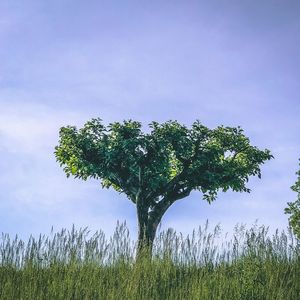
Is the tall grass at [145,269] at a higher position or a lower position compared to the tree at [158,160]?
lower

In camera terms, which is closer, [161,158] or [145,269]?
[145,269]

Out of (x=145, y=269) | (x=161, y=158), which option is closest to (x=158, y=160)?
(x=161, y=158)

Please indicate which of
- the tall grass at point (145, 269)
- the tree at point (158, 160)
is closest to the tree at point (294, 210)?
the tree at point (158, 160)

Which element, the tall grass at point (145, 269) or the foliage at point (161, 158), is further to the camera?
the foliage at point (161, 158)

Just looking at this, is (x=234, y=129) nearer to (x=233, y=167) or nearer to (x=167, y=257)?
(x=233, y=167)

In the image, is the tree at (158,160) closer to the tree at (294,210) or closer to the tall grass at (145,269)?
the tree at (294,210)

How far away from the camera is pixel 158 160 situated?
24594 millimetres

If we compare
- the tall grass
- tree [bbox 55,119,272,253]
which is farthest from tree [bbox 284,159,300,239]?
the tall grass

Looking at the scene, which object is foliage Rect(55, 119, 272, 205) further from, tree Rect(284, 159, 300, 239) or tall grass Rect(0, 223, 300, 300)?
tall grass Rect(0, 223, 300, 300)

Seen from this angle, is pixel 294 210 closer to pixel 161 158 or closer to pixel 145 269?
pixel 161 158

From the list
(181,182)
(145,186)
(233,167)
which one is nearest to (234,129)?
(233,167)

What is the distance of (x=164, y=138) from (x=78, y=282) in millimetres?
14589

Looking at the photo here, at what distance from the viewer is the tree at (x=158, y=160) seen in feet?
80.5

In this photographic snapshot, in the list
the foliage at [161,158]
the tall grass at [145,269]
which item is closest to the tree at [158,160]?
the foliage at [161,158]
